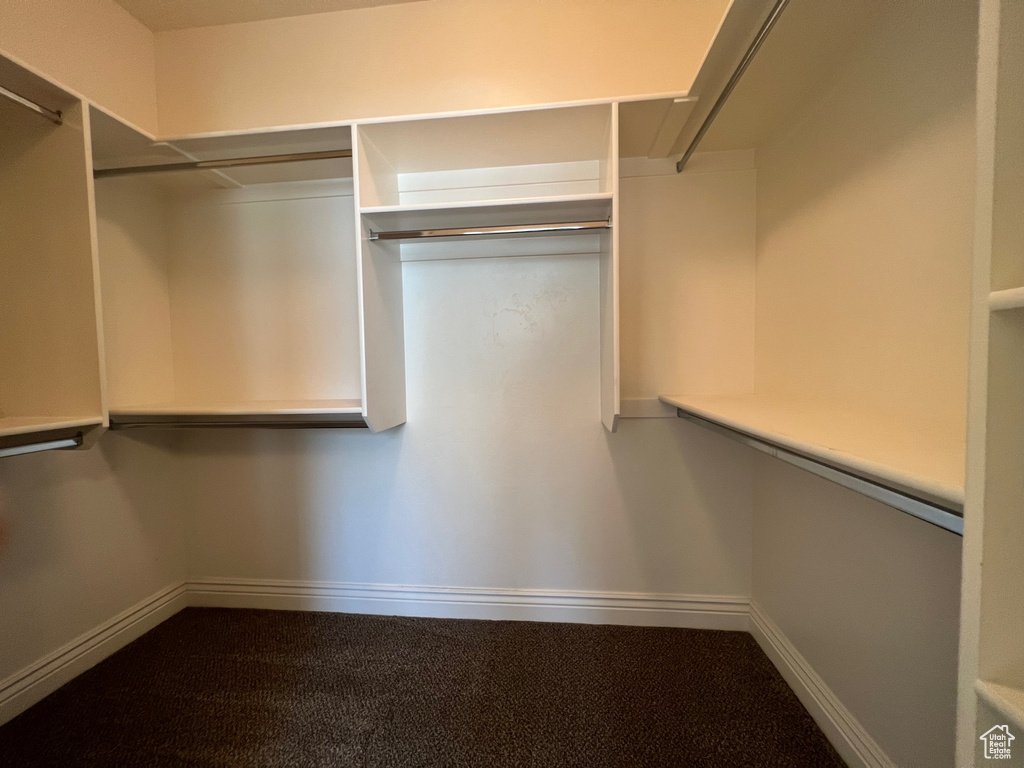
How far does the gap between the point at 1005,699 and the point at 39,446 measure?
2.08 m

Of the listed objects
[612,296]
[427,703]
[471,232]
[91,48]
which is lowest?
[427,703]

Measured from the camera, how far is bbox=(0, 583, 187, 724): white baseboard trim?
1.40 m

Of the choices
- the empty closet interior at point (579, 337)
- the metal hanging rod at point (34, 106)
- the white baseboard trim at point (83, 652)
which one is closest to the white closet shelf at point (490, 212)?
the empty closet interior at point (579, 337)

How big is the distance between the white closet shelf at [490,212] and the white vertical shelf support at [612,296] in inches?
3.5

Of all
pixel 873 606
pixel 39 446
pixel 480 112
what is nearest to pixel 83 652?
pixel 39 446

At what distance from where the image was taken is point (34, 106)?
1.21 metres

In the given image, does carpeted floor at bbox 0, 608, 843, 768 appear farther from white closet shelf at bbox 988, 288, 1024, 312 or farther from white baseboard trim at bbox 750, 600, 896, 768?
white closet shelf at bbox 988, 288, 1024, 312

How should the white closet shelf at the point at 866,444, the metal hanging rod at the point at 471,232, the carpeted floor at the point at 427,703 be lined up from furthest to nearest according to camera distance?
1. the metal hanging rod at the point at 471,232
2. the carpeted floor at the point at 427,703
3. the white closet shelf at the point at 866,444

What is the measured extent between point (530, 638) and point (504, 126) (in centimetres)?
197

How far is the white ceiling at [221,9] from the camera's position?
5.67 feet

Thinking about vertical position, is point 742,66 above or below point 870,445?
above

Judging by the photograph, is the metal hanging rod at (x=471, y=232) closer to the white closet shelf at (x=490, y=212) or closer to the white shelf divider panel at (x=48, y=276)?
the white closet shelf at (x=490, y=212)

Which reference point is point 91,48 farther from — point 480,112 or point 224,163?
point 480,112

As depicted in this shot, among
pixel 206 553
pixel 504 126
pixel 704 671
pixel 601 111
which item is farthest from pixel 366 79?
pixel 704 671
